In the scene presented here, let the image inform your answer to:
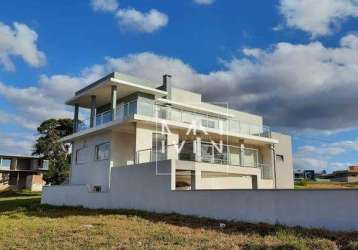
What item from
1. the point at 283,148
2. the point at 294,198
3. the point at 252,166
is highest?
the point at 283,148

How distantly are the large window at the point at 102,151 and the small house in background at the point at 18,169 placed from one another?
37.3 m

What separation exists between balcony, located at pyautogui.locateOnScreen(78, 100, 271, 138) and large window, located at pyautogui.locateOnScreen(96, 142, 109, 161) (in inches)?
55.8

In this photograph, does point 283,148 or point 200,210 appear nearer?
point 200,210

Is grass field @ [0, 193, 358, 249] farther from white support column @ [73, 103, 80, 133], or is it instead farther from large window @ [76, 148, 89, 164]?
white support column @ [73, 103, 80, 133]

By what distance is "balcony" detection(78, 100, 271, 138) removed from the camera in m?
20.2

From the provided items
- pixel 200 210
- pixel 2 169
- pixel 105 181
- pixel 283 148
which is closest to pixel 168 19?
pixel 200 210

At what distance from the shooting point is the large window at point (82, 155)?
976 inches

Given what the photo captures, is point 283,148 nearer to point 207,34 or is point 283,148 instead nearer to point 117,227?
point 207,34

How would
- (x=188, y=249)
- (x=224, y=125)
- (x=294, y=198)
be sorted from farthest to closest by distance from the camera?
(x=224, y=125) < (x=294, y=198) < (x=188, y=249)

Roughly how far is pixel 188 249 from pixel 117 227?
4.63 metres

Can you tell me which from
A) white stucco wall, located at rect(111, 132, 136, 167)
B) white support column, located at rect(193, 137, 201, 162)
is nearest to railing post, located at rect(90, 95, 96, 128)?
white stucco wall, located at rect(111, 132, 136, 167)

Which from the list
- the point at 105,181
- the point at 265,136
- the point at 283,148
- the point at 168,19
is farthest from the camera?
the point at 283,148

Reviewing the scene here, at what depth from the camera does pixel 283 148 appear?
103 feet

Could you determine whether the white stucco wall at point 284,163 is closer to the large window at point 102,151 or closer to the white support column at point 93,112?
the large window at point 102,151
